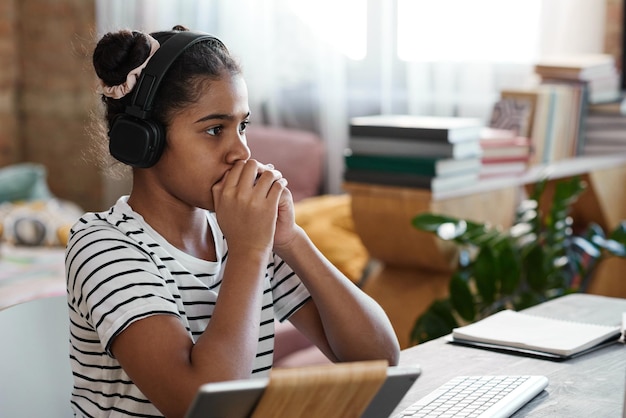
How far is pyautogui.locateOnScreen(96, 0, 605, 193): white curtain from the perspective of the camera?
131 inches

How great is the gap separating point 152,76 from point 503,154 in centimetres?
160

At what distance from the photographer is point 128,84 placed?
1204 mm

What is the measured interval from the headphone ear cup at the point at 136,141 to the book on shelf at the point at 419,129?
1.28 m

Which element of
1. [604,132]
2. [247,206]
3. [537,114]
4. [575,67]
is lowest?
[604,132]

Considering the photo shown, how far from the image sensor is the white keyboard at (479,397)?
110 cm

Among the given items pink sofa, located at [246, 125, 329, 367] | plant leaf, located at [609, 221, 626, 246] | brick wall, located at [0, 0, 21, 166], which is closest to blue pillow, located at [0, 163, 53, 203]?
brick wall, located at [0, 0, 21, 166]

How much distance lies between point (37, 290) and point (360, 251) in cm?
103

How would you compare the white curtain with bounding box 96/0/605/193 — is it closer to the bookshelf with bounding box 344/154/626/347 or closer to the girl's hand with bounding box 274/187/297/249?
the bookshelf with bounding box 344/154/626/347

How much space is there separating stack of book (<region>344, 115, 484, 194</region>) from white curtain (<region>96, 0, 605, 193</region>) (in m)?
0.92

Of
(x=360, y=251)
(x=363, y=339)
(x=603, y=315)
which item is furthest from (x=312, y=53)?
(x=363, y=339)

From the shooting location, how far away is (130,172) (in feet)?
4.47

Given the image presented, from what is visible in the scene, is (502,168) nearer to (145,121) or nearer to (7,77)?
(145,121)

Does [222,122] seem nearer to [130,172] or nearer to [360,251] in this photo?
[130,172]

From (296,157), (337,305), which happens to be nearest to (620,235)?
(337,305)
